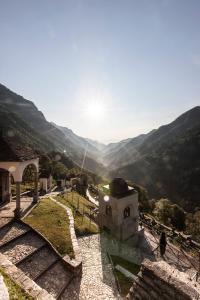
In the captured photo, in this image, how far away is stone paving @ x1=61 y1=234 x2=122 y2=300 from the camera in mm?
11875

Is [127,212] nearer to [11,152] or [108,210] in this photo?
[108,210]

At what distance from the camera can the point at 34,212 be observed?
19.0 m

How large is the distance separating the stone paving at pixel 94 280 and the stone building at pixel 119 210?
5083mm

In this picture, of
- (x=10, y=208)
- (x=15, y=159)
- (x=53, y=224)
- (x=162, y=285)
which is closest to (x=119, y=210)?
(x=53, y=224)

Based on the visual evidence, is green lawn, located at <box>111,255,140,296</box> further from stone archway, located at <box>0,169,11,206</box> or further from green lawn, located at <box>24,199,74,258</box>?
stone archway, located at <box>0,169,11,206</box>

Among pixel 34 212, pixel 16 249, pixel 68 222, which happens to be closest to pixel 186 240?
pixel 68 222

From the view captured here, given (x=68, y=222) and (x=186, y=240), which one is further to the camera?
(x=186, y=240)

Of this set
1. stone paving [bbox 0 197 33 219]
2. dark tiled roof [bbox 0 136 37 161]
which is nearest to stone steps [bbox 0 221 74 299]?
stone paving [bbox 0 197 33 219]

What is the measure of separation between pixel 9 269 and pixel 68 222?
861 centimetres

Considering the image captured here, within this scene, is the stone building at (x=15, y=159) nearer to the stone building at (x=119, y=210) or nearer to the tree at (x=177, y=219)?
the stone building at (x=119, y=210)

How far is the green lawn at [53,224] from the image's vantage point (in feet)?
48.8

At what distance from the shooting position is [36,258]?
13.0 metres

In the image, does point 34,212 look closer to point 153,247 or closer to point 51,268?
point 51,268

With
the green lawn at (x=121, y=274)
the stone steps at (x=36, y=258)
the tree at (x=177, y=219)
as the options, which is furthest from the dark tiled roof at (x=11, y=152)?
the tree at (x=177, y=219)
